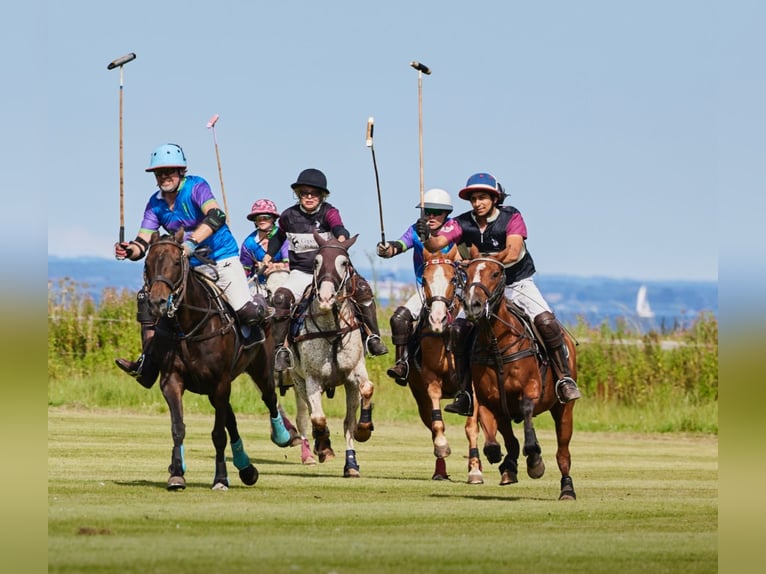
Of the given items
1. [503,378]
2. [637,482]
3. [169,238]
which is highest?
[169,238]

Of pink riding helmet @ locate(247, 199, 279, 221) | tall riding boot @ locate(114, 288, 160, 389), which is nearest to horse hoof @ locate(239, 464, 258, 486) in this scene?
tall riding boot @ locate(114, 288, 160, 389)

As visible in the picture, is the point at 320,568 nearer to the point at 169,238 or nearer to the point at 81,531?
the point at 81,531

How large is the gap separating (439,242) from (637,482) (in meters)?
3.96

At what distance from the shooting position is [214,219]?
15055mm

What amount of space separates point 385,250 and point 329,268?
1224mm

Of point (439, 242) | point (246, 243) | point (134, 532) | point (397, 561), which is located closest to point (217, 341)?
point (439, 242)

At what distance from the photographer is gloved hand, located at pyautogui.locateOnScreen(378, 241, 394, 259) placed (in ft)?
59.7

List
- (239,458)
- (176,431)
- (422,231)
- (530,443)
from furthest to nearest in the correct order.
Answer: (422,231) → (239,458) → (530,443) → (176,431)

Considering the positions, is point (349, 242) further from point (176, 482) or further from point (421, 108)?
point (176, 482)

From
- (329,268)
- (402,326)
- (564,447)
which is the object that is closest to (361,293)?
(402,326)

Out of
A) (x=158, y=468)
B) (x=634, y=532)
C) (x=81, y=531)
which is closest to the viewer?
(x=81, y=531)

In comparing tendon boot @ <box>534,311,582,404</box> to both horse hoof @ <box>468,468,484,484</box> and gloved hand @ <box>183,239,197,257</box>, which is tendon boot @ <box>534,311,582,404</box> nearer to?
horse hoof @ <box>468,468,484,484</box>

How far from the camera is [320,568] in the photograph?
391 inches

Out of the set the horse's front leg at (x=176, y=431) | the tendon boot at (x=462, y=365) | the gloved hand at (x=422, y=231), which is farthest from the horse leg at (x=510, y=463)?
the horse's front leg at (x=176, y=431)
